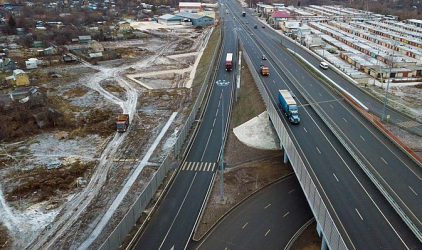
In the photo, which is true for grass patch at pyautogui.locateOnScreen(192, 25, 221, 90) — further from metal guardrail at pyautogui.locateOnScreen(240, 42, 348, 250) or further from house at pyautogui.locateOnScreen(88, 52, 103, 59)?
metal guardrail at pyautogui.locateOnScreen(240, 42, 348, 250)

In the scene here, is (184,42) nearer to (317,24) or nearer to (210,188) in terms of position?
(317,24)

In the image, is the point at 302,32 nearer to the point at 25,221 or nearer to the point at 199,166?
the point at 199,166

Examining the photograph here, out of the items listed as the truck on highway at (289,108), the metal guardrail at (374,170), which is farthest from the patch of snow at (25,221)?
the metal guardrail at (374,170)

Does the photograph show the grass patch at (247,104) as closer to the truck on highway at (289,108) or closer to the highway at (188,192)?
the highway at (188,192)

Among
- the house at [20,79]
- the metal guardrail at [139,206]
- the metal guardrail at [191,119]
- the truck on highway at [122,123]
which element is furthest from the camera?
the house at [20,79]

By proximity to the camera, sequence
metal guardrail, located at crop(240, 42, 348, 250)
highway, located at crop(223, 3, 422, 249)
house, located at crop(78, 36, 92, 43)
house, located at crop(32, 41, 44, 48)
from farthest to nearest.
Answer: house, located at crop(78, 36, 92, 43) → house, located at crop(32, 41, 44, 48) → highway, located at crop(223, 3, 422, 249) → metal guardrail, located at crop(240, 42, 348, 250)

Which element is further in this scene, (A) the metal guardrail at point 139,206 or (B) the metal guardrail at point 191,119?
(B) the metal guardrail at point 191,119

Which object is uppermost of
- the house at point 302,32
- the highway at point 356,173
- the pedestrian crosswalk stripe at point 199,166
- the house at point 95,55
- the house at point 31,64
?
the house at point 302,32

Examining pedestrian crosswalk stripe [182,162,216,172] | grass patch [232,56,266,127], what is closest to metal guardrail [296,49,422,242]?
grass patch [232,56,266,127]
